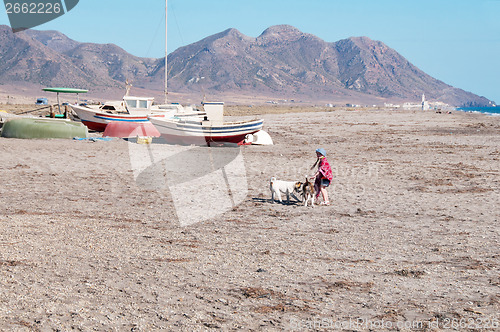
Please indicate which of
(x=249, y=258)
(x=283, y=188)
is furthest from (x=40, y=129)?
(x=249, y=258)

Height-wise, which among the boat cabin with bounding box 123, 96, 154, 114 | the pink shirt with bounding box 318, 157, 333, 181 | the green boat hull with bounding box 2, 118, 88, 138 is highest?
the boat cabin with bounding box 123, 96, 154, 114

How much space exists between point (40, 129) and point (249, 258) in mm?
20579

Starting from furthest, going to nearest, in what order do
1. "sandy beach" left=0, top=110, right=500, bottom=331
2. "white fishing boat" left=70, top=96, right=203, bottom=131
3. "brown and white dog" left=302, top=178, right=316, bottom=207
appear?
"white fishing boat" left=70, top=96, right=203, bottom=131 → "brown and white dog" left=302, top=178, right=316, bottom=207 → "sandy beach" left=0, top=110, right=500, bottom=331

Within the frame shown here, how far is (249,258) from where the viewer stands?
8055 mm

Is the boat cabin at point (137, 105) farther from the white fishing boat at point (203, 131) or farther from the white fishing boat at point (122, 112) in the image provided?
the white fishing boat at point (203, 131)

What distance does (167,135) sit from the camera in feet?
87.8

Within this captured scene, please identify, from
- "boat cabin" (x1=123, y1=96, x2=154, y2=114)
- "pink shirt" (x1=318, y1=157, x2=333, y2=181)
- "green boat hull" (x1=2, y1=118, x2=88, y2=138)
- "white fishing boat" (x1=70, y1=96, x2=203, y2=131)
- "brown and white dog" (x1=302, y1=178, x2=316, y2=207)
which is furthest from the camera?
"boat cabin" (x1=123, y1=96, x2=154, y2=114)

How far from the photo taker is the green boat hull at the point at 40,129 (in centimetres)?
2588

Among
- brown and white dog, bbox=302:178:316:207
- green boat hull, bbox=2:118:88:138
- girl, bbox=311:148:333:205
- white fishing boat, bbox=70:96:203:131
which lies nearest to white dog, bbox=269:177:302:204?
brown and white dog, bbox=302:178:316:207

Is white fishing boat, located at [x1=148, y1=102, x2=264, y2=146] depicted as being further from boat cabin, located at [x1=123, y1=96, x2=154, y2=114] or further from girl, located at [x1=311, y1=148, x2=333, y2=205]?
girl, located at [x1=311, y1=148, x2=333, y2=205]

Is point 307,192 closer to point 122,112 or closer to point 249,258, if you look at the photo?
point 249,258

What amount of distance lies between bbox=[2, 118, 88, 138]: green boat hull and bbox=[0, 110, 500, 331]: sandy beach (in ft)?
34.3

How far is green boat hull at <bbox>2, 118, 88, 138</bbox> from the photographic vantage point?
84.9ft

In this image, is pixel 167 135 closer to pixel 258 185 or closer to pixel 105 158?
pixel 105 158
